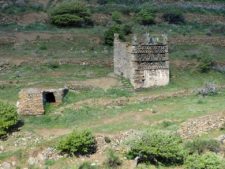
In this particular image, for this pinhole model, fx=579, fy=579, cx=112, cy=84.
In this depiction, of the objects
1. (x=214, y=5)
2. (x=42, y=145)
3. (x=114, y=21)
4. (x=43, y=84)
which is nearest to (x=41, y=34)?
(x=114, y=21)

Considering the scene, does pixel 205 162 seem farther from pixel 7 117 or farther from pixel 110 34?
pixel 110 34

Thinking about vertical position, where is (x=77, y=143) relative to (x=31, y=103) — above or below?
below

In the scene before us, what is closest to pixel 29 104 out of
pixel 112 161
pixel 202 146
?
pixel 112 161

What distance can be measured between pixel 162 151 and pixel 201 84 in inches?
415

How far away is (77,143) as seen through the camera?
22484 mm

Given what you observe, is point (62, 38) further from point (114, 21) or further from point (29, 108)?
point (29, 108)

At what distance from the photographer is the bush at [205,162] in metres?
21.3

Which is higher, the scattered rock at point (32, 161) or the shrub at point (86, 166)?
the scattered rock at point (32, 161)

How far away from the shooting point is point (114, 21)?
46.8m

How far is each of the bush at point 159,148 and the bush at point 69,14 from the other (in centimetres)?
2207

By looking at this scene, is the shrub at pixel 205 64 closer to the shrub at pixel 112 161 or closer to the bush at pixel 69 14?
the bush at pixel 69 14

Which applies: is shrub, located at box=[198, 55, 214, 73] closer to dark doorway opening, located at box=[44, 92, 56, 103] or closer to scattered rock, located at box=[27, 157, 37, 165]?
dark doorway opening, located at box=[44, 92, 56, 103]

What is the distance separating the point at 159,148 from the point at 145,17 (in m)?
25.6

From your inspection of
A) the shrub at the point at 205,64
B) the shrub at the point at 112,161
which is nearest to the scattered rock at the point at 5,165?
the shrub at the point at 112,161
